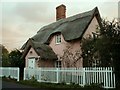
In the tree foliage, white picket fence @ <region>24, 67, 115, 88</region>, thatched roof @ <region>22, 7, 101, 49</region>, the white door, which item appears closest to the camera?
the tree foliage

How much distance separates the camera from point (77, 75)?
17.9m

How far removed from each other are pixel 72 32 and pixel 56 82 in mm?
8041

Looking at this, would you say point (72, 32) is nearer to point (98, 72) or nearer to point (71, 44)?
point (71, 44)

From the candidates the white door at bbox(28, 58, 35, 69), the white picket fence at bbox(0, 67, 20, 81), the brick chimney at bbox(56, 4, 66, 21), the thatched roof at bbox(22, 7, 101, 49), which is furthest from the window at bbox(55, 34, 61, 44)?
the brick chimney at bbox(56, 4, 66, 21)

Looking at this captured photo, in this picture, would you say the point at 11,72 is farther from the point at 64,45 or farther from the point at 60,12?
the point at 60,12

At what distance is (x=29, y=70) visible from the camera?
22.5 metres

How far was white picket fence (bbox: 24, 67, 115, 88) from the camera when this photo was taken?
1593cm

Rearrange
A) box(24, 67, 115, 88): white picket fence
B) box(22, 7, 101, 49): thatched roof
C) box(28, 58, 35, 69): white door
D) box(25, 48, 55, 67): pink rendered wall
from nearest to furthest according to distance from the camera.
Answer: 1. box(24, 67, 115, 88): white picket fence
2. box(22, 7, 101, 49): thatched roof
3. box(25, 48, 55, 67): pink rendered wall
4. box(28, 58, 35, 69): white door

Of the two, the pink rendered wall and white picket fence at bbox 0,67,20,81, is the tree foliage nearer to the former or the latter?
white picket fence at bbox 0,67,20,81

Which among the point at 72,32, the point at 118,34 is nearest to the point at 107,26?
the point at 118,34

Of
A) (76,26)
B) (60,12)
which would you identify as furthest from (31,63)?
(60,12)


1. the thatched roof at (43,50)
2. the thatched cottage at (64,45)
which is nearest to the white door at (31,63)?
the thatched cottage at (64,45)

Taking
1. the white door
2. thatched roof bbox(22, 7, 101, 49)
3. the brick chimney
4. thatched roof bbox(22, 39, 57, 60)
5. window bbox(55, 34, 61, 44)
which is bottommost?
the white door

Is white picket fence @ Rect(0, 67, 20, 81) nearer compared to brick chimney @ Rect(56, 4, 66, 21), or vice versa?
white picket fence @ Rect(0, 67, 20, 81)
